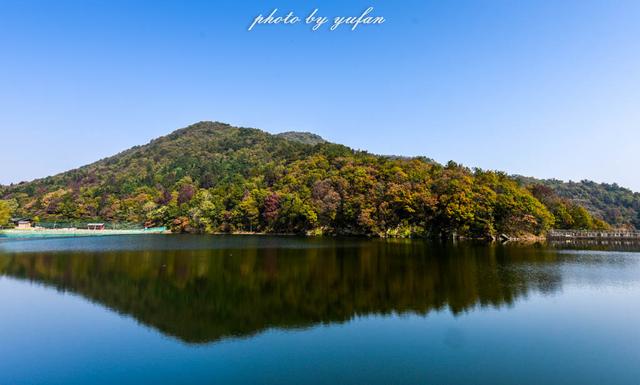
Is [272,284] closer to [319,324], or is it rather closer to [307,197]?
[319,324]

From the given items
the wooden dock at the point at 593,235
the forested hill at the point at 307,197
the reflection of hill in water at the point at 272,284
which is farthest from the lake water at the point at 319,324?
the wooden dock at the point at 593,235

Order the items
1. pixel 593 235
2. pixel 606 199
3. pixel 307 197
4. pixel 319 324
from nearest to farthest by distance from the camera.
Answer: pixel 319 324
pixel 593 235
pixel 307 197
pixel 606 199

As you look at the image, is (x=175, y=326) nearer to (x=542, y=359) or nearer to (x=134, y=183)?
(x=542, y=359)

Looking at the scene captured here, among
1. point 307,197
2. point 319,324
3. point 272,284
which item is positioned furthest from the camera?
point 307,197

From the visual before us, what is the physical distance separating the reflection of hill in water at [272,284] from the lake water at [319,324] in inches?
5.1

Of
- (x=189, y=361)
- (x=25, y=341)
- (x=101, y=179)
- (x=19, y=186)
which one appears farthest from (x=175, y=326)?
(x=19, y=186)

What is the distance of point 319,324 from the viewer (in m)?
16.2

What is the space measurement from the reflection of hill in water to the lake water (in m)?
0.13

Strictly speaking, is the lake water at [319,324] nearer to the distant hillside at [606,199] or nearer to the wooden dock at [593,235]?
the wooden dock at [593,235]

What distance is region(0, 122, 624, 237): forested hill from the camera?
58.8 m

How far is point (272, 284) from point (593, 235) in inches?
2247

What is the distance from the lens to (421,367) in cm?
1197

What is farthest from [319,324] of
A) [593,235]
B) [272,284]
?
[593,235]

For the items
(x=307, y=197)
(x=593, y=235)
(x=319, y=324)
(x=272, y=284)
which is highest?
(x=307, y=197)
